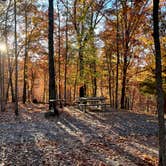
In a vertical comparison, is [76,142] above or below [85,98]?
below

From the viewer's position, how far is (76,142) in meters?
7.89

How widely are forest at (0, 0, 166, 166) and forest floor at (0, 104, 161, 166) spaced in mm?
22

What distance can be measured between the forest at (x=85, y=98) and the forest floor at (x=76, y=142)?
0.02 m

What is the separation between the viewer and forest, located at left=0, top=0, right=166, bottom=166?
643cm

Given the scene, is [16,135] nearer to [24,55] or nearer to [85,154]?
[85,154]

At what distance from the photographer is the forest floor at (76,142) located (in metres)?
6.29

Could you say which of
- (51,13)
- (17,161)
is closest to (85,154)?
(17,161)

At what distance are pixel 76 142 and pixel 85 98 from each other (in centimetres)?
760

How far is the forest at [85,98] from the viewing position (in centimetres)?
643

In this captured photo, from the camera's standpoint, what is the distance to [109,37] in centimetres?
2238

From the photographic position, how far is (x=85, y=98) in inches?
607

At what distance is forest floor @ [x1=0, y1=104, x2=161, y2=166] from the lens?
20.6 feet

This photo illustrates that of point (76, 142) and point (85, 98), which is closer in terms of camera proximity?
point (76, 142)

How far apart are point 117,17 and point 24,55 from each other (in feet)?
28.5
